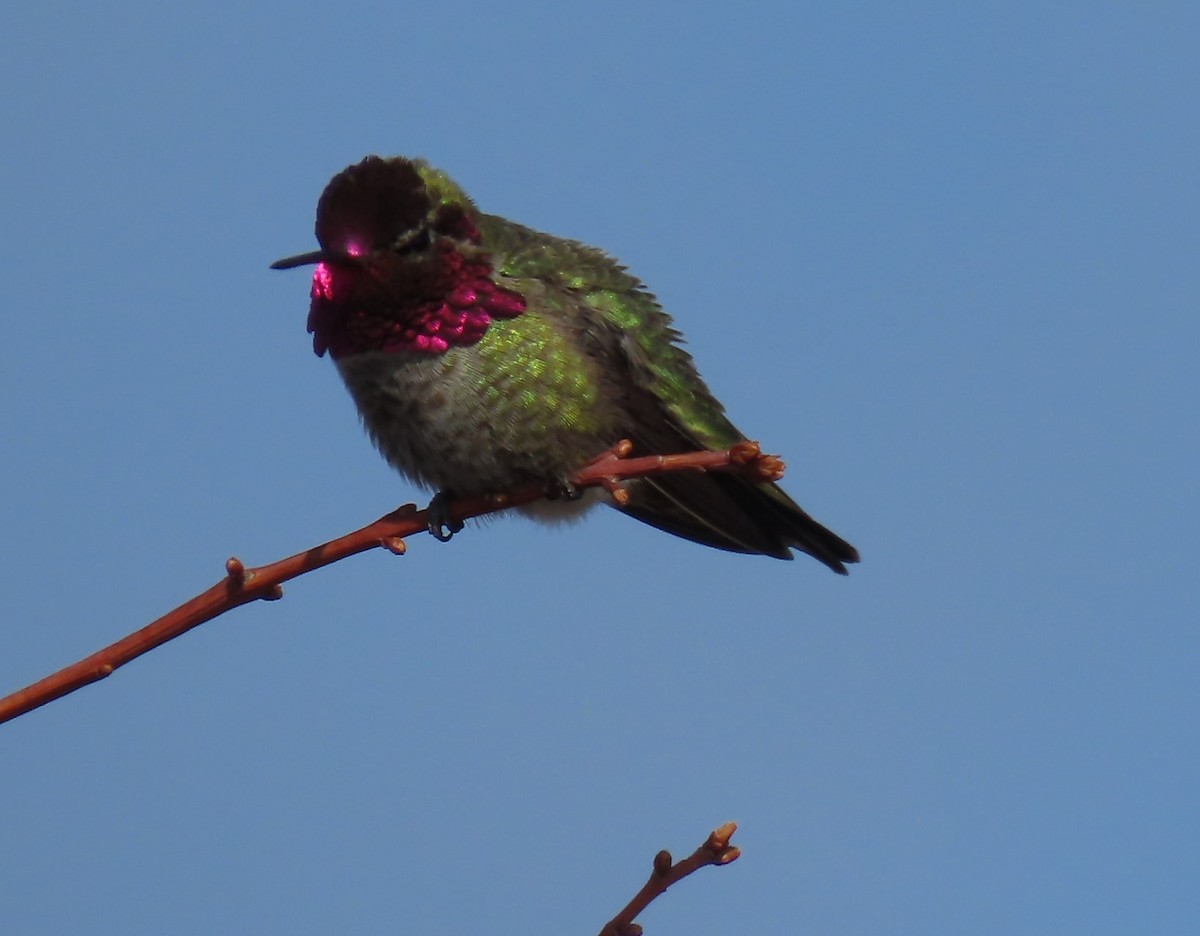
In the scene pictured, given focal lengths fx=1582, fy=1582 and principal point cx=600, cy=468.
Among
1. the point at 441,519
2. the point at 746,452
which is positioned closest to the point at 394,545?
the point at 746,452

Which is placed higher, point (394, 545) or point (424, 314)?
point (424, 314)

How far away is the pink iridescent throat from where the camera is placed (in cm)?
502

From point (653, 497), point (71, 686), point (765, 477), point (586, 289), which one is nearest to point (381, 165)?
point (586, 289)

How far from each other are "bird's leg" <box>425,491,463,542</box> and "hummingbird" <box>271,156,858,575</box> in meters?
0.01

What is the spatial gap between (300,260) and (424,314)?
16.9 inches

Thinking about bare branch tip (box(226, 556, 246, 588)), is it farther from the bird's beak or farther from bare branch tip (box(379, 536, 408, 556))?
the bird's beak

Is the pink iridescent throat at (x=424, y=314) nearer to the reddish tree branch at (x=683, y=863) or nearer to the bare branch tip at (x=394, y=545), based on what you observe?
the bare branch tip at (x=394, y=545)

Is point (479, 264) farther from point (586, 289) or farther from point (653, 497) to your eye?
point (653, 497)

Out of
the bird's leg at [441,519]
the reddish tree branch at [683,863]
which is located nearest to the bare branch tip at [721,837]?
the reddish tree branch at [683,863]

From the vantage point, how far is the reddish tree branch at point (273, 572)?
8.32ft

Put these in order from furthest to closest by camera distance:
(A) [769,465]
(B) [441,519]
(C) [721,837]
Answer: (B) [441,519], (A) [769,465], (C) [721,837]

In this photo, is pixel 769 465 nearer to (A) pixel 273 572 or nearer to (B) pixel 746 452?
(B) pixel 746 452

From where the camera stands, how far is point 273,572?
2.91m

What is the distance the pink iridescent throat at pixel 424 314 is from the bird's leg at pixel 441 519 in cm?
49
